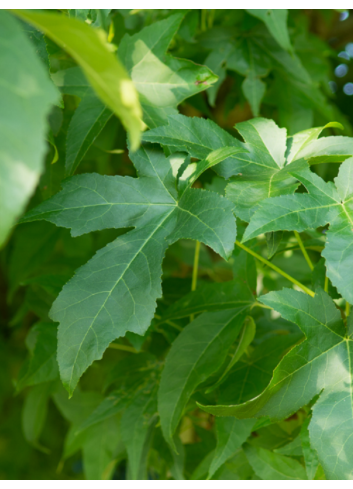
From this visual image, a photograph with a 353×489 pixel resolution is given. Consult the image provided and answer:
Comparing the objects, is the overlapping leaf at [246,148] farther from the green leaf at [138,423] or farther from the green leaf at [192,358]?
the green leaf at [138,423]

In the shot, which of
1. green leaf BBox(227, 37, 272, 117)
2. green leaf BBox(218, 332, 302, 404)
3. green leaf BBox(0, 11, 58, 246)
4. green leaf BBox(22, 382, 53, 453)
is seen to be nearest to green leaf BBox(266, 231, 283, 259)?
green leaf BBox(218, 332, 302, 404)

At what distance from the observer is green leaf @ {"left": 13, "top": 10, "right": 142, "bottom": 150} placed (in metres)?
0.23

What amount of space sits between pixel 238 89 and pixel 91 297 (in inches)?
26.4

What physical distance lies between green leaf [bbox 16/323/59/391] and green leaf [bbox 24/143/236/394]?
237mm

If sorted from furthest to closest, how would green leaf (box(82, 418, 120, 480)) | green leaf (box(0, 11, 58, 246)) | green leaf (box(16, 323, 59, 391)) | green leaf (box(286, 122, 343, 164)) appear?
green leaf (box(82, 418, 120, 480)) < green leaf (box(16, 323, 59, 391)) < green leaf (box(286, 122, 343, 164)) < green leaf (box(0, 11, 58, 246))

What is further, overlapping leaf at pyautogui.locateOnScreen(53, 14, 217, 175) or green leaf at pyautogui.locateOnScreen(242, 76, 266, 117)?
green leaf at pyautogui.locateOnScreen(242, 76, 266, 117)

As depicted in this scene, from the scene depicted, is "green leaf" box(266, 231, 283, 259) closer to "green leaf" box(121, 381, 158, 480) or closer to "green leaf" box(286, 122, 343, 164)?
"green leaf" box(286, 122, 343, 164)

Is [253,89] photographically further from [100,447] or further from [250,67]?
[100,447]

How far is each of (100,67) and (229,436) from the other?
1.37 ft

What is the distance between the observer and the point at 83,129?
1.78ft

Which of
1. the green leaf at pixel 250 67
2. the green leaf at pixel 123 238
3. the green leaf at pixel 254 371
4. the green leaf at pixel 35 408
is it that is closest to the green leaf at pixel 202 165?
the green leaf at pixel 123 238

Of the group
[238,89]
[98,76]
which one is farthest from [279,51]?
[98,76]

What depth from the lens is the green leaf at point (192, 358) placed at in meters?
0.49

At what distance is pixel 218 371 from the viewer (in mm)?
535
